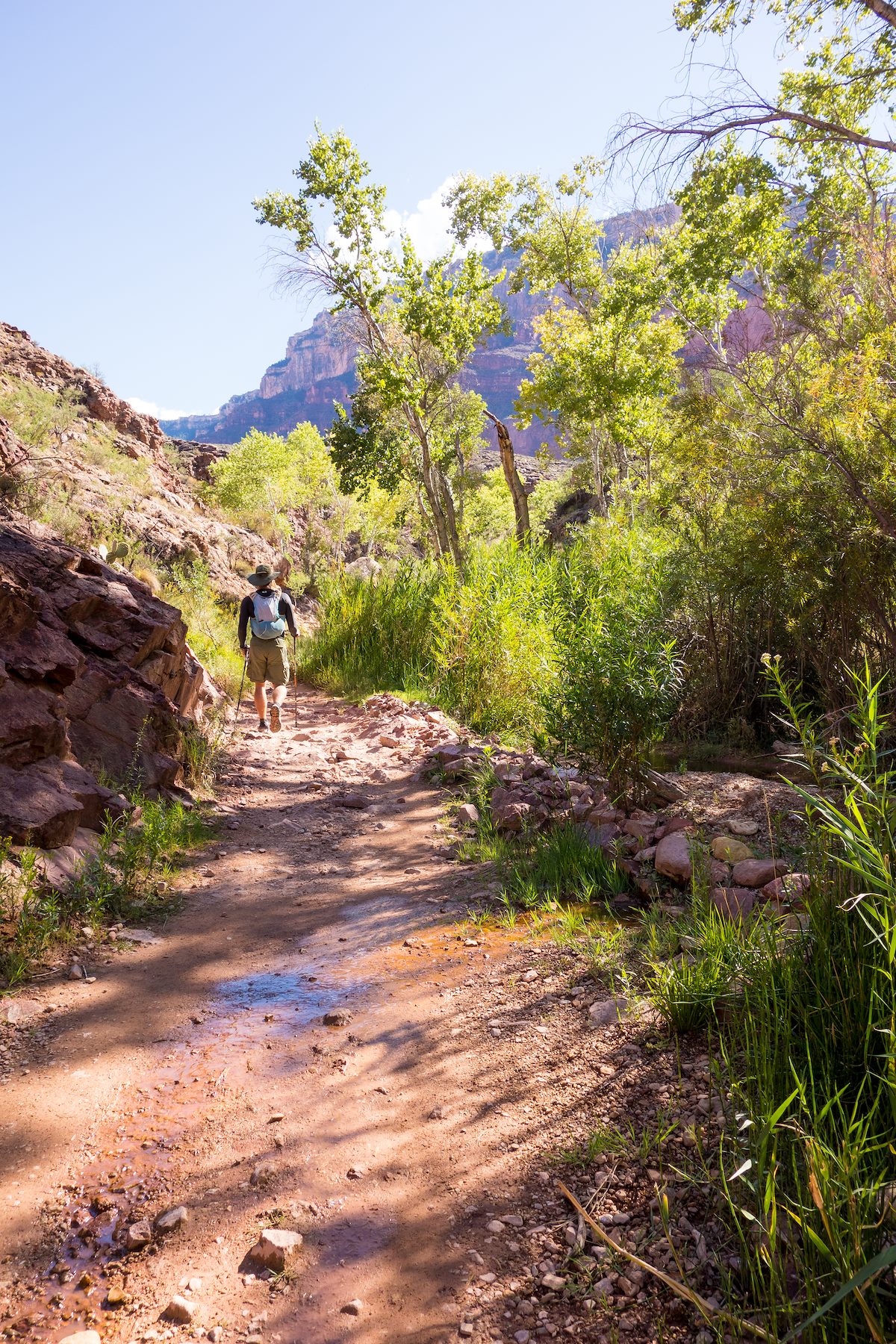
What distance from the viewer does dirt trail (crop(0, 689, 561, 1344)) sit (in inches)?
71.4

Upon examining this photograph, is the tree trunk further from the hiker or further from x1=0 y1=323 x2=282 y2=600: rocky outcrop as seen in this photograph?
the hiker

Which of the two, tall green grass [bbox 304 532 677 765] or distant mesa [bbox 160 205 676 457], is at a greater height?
distant mesa [bbox 160 205 676 457]

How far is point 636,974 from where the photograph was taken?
117 inches

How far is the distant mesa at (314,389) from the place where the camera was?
14338cm

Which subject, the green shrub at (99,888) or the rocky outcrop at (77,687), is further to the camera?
the rocky outcrop at (77,687)

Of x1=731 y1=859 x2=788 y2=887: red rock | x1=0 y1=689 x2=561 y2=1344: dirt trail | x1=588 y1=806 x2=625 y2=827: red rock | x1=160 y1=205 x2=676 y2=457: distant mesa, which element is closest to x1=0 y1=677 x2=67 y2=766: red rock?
x1=0 y1=689 x2=561 y2=1344: dirt trail

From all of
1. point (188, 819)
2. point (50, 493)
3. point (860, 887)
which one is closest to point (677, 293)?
point (50, 493)

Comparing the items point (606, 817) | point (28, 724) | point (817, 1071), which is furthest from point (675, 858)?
point (28, 724)

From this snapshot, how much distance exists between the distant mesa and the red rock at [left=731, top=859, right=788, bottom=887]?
438 feet

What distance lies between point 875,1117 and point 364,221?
50.6 feet

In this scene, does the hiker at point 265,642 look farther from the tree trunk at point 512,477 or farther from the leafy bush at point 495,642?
the tree trunk at point 512,477

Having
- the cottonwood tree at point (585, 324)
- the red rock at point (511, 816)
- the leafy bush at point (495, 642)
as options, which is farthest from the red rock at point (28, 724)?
the cottonwood tree at point (585, 324)

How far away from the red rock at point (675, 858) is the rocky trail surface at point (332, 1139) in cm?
76

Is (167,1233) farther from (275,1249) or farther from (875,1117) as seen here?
(875,1117)
